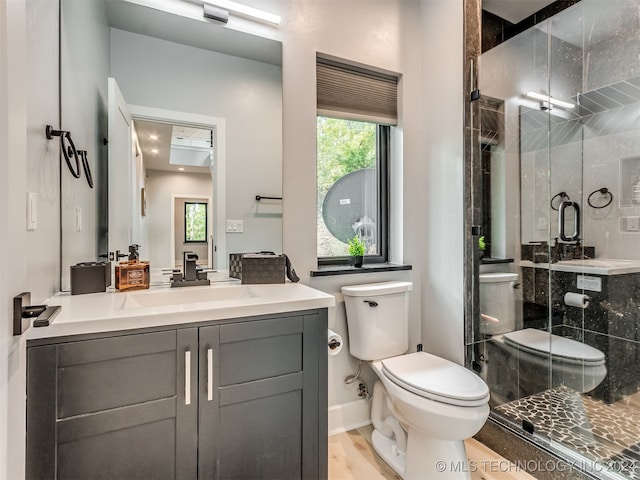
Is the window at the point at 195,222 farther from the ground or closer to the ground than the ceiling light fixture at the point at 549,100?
closer to the ground

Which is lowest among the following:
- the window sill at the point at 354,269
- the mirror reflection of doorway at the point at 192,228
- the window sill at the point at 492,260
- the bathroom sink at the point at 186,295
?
the bathroom sink at the point at 186,295

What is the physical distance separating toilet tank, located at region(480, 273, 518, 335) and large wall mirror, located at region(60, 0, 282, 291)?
4.19 ft

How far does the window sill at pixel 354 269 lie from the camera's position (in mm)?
1854

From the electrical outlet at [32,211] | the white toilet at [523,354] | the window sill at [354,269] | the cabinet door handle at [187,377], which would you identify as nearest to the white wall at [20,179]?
the electrical outlet at [32,211]

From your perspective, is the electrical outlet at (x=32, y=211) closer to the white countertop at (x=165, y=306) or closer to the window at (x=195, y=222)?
the white countertop at (x=165, y=306)

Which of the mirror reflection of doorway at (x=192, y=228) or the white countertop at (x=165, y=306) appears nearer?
the white countertop at (x=165, y=306)

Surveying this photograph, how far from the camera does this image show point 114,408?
949 mm

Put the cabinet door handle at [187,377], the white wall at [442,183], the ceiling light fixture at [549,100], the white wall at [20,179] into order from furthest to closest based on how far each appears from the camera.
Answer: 1. the ceiling light fixture at [549,100]
2. the white wall at [442,183]
3. the cabinet door handle at [187,377]
4. the white wall at [20,179]

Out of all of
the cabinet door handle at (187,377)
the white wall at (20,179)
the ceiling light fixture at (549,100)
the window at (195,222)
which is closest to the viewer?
the white wall at (20,179)

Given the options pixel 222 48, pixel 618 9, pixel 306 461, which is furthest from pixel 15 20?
pixel 618 9

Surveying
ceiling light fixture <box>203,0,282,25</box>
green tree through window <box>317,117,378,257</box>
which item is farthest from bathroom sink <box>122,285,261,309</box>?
ceiling light fixture <box>203,0,282,25</box>

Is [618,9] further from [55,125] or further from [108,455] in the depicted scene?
[108,455]

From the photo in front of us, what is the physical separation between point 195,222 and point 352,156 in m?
1.09

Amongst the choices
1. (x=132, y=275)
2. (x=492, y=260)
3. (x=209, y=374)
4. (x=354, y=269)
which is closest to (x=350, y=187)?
(x=354, y=269)
